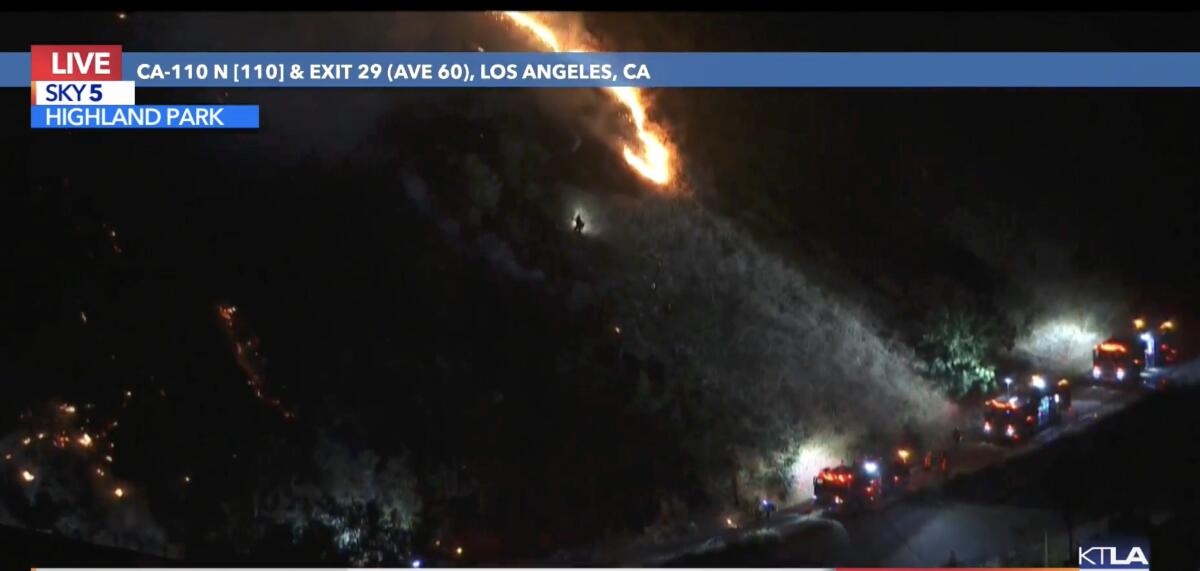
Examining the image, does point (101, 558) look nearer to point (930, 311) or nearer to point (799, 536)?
point (799, 536)

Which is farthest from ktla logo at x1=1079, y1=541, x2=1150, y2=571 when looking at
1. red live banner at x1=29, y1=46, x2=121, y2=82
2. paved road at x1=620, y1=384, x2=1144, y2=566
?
red live banner at x1=29, y1=46, x2=121, y2=82

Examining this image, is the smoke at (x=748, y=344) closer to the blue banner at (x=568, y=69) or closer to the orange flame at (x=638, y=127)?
the orange flame at (x=638, y=127)

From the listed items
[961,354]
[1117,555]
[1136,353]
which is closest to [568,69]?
[961,354]

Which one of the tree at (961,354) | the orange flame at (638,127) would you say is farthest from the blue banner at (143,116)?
the tree at (961,354)

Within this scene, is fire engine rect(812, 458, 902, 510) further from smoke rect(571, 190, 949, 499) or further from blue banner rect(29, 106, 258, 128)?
blue banner rect(29, 106, 258, 128)

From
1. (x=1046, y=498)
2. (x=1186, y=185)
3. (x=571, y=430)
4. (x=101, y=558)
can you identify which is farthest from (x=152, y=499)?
(x=1186, y=185)

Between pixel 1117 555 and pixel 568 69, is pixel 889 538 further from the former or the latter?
pixel 568 69

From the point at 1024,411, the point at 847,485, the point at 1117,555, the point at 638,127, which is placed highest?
the point at 638,127
